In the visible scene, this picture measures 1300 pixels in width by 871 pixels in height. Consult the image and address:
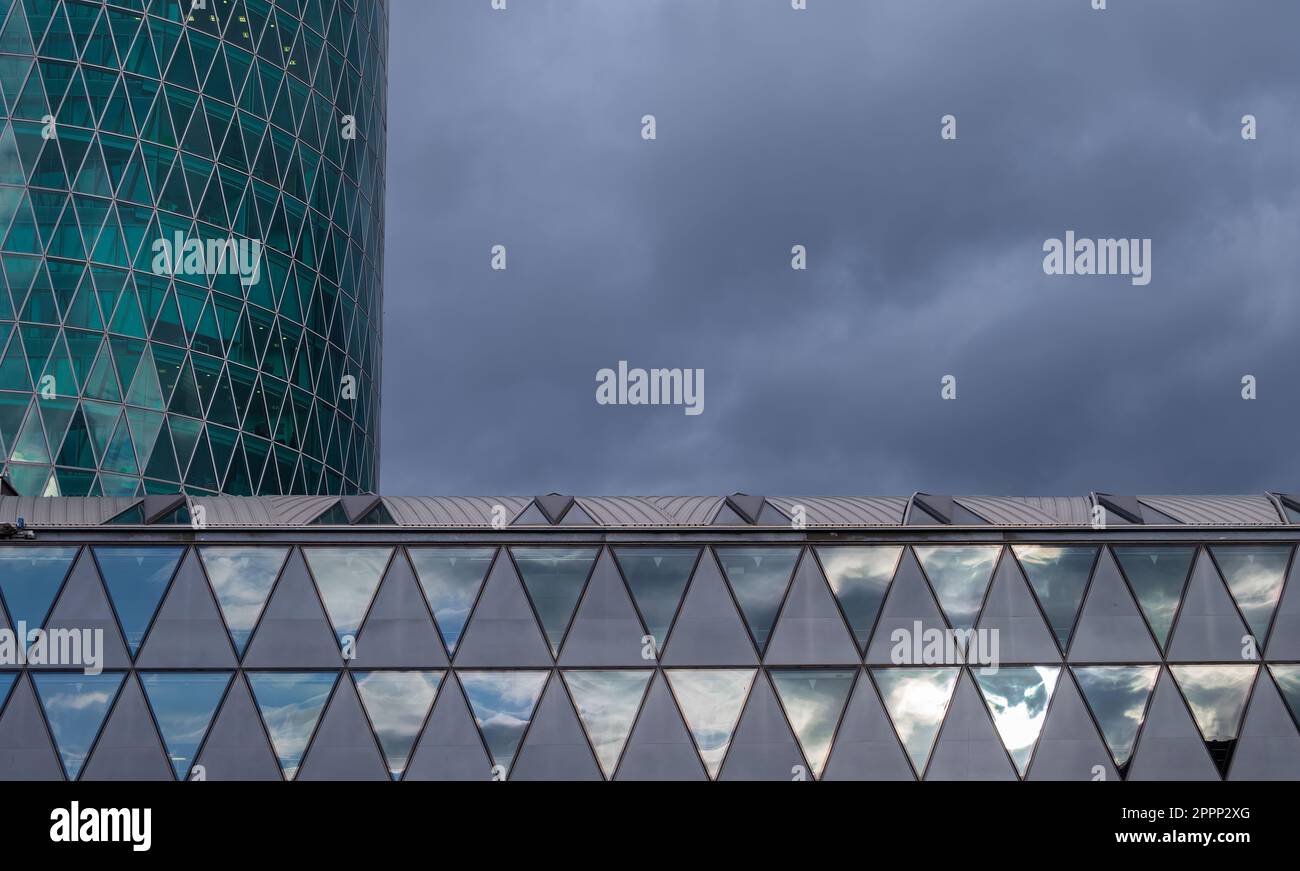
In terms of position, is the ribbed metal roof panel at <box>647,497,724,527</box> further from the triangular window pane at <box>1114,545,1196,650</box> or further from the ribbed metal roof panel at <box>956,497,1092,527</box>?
the triangular window pane at <box>1114,545,1196,650</box>

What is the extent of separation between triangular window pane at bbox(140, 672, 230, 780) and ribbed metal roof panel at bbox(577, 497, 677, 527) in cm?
1158

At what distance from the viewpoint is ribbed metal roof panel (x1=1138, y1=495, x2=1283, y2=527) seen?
41.6m

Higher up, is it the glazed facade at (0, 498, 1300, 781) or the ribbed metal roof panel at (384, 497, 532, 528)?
the ribbed metal roof panel at (384, 497, 532, 528)

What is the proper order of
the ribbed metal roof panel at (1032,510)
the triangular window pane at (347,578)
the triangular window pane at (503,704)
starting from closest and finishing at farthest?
the triangular window pane at (503,704)
the triangular window pane at (347,578)
the ribbed metal roof panel at (1032,510)

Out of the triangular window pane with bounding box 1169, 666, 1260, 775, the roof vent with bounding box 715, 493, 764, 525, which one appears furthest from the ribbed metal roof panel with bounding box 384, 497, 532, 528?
the triangular window pane with bounding box 1169, 666, 1260, 775

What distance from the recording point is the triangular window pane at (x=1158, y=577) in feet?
133

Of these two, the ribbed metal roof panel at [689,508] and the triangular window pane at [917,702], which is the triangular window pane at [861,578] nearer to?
the triangular window pane at [917,702]

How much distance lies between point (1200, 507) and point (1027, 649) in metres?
7.80

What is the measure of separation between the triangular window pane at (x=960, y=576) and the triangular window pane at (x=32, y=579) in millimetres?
24921

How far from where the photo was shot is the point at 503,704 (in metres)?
39.5

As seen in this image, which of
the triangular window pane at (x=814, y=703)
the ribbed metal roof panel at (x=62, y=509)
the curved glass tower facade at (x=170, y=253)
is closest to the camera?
the triangular window pane at (x=814, y=703)

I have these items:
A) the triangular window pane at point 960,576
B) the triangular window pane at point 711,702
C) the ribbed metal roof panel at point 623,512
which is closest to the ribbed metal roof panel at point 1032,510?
the triangular window pane at point 960,576

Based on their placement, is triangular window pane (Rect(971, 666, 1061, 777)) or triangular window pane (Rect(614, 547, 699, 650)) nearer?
triangular window pane (Rect(971, 666, 1061, 777))
